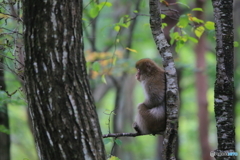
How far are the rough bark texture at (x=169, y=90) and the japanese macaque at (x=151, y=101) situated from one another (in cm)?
121

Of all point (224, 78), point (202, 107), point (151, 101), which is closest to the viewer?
point (224, 78)

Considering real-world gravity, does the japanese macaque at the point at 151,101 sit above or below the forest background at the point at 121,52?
below

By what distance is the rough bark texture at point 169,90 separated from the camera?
382cm

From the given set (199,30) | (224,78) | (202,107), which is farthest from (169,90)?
(202,107)

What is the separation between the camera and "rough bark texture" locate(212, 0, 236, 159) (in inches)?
148

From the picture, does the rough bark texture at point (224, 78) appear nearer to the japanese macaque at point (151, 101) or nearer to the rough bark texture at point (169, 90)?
the rough bark texture at point (169, 90)

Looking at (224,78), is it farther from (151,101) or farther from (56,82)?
(56,82)

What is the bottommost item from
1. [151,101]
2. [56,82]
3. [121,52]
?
[151,101]

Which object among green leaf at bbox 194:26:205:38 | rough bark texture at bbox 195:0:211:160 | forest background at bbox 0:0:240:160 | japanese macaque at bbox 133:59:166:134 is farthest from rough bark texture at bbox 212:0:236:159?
rough bark texture at bbox 195:0:211:160

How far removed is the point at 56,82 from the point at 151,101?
2.40 meters

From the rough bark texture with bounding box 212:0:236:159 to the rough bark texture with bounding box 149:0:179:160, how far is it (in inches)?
18.8

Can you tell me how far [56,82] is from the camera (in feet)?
10.4

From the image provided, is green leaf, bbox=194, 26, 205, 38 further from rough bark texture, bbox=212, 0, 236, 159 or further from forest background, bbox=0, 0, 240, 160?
rough bark texture, bbox=212, 0, 236, 159

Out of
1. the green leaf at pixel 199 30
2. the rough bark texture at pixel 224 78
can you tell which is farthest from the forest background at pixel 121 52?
the rough bark texture at pixel 224 78
